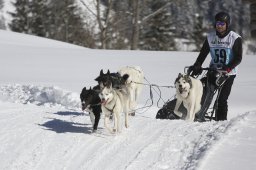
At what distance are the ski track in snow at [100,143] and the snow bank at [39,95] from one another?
2904 millimetres

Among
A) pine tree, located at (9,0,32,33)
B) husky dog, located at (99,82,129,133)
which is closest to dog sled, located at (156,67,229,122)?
husky dog, located at (99,82,129,133)

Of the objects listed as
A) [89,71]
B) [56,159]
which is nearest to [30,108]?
[56,159]

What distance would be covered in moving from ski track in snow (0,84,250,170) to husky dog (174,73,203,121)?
0.48 metres

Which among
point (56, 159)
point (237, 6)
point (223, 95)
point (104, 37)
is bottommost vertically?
point (56, 159)

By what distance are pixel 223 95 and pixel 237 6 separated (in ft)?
230

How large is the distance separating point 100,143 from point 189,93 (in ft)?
6.24

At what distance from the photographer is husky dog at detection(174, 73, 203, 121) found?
24.2 ft

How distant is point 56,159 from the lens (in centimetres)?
580

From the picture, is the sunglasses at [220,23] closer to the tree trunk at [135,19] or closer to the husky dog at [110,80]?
the husky dog at [110,80]

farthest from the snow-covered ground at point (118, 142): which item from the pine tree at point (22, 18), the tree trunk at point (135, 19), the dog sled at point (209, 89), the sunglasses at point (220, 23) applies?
the pine tree at point (22, 18)

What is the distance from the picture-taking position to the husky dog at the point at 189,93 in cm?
737

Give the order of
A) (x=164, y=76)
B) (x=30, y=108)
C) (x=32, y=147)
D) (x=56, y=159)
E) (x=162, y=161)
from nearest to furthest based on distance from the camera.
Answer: (x=162, y=161), (x=56, y=159), (x=32, y=147), (x=30, y=108), (x=164, y=76)

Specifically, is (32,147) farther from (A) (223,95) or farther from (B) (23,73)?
(B) (23,73)

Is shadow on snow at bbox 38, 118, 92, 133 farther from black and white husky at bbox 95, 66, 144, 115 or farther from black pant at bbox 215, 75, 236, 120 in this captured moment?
black pant at bbox 215, 75, 236, 120
